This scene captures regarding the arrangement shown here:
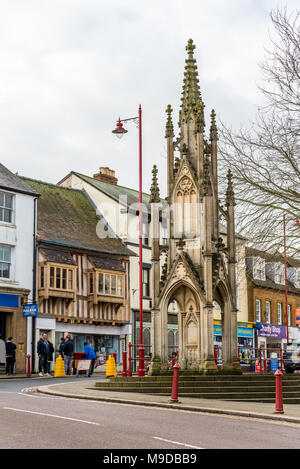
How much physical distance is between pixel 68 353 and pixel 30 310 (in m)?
5.83

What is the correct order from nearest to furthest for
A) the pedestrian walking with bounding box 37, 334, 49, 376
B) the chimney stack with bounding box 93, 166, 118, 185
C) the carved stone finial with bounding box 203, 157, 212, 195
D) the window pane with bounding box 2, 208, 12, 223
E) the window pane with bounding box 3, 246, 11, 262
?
the carved stone finial with bounding box 203, 157, 212, 195
the pedestrian walking with bounding box 37, 334, 49, 376
the window pane with bounding box 3, 246, 11, 262
the window pane with bounding box 2, 208, 12, 223
the chimney stack with bounding box 93, 166, 118, 185

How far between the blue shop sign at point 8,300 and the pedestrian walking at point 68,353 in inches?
230

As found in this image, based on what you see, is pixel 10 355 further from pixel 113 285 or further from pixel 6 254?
pixel 113 285

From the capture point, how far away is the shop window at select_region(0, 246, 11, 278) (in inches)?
1459

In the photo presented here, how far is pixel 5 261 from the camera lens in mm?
A: 37156

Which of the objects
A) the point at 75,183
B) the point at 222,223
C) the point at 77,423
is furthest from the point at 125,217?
the point at 77,423

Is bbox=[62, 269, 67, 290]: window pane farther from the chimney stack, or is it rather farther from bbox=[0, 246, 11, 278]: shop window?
the chimney stack

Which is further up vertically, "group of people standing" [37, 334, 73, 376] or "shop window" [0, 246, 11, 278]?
"shop window" [0, 246, 11, 278]

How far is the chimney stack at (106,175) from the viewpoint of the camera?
51.4m

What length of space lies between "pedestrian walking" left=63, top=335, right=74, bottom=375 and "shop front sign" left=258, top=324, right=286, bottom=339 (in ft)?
87.3

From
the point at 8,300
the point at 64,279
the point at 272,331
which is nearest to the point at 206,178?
the point at 8,300

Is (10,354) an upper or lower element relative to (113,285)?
lower

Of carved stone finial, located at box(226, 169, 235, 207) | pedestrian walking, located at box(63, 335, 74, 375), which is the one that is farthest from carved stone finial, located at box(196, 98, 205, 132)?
pedestrian walking, located at box(63, 335, 74, 375)

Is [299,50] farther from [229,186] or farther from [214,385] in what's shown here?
[214,385]
